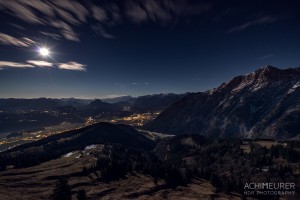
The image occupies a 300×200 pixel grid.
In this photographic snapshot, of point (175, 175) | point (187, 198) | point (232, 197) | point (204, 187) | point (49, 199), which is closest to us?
point (49, 199)

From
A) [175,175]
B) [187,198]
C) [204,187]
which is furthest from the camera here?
[175,175]

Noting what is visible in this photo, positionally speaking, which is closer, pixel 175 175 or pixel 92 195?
pixel 92 195

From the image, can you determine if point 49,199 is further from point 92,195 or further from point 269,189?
point 269,189

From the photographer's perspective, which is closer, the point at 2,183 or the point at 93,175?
the point at 2,183

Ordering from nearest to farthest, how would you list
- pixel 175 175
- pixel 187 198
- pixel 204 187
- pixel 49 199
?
pixel 49 199 < pixel 187 198 < pixel 204 187 < pixel 175 175

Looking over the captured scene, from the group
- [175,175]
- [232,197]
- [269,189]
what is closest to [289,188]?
[269,189]

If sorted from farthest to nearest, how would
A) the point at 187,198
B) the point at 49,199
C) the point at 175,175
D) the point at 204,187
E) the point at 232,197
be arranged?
1. the point at 175,175
2. the point at 204,187
3. the point at 232,197
4. the point at 187,198
5. the point at 49,199

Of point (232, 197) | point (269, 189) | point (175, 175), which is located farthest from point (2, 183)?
point (269, 189)

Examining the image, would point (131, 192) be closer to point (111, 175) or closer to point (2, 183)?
point (111, 175)
